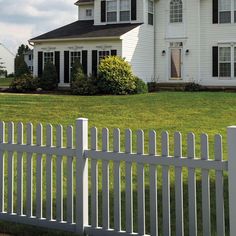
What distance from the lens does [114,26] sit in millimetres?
29734

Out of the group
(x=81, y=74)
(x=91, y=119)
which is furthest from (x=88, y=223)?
(x=81, y=74)

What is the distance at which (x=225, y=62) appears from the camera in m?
28.8

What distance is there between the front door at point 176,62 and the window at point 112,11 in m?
4.16

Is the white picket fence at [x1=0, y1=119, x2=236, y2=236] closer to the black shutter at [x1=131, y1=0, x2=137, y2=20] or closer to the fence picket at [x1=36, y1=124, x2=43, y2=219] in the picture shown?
the fence picket at [x1=36, y1=124, x2=43, y2=219]

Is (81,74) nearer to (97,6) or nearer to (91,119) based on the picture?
(97,6)

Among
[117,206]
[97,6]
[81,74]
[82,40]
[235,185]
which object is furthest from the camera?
[97,6]

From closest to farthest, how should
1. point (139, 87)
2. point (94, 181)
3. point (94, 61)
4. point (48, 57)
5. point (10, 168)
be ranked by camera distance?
point (94, 181) → point (10, 168) → point (139, 87) → point (94, 61) → point (48, 57)

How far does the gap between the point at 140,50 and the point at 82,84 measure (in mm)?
5517

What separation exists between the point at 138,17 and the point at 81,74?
5828mm

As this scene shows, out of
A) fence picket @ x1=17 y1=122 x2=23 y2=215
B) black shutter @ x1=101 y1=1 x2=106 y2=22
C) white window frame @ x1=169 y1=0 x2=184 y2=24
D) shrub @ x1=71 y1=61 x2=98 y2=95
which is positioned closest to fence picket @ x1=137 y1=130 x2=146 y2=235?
fence picket @ x1=17 y1=122 x2=23 y2=215

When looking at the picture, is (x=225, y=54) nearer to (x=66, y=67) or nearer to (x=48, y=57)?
(x=66, y=67)

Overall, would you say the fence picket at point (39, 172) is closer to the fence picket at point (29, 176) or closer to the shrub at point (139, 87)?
the fence picket at point (29, 176)

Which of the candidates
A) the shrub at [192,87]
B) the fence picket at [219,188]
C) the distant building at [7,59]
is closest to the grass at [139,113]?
the fence picket at [219,188]

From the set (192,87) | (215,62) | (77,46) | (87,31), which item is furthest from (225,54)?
(77,46)
